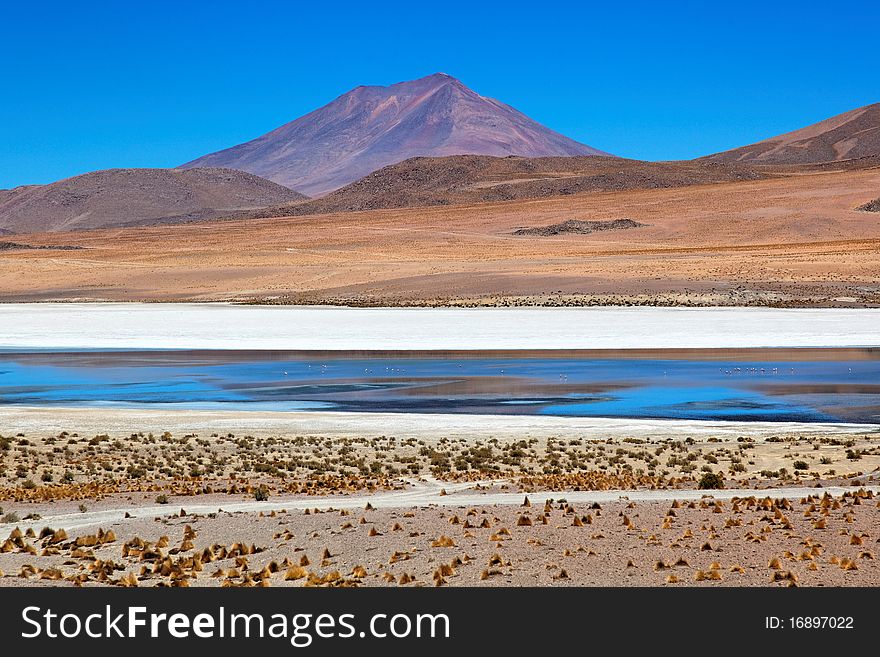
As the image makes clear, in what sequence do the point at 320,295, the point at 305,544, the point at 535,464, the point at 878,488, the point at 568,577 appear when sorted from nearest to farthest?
the point at 568,577, the point at 305,544, the point at 878,488, the point at 535,464, the point at 320,295

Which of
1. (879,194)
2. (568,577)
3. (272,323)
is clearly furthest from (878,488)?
(879,194)

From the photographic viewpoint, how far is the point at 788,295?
56406mm

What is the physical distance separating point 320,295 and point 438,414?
42.3m

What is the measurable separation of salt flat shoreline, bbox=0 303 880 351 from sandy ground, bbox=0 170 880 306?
616 cm

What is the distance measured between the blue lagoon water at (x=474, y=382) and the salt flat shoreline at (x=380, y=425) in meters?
1.05

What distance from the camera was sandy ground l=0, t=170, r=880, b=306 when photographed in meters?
61.8

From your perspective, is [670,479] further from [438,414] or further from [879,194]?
[879,194]

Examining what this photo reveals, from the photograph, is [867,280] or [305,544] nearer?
A: [305,544]

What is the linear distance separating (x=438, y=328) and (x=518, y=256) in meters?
44.0

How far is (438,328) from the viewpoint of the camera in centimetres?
4478

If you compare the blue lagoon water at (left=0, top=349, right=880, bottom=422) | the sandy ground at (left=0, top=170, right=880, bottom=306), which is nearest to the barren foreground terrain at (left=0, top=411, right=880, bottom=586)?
the blue lagoon water at (left=0, top=349, right=880, bottom=422)

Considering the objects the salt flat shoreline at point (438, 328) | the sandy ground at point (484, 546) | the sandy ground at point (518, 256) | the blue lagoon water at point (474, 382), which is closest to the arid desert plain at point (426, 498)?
the sandy ground at point (484, 546)

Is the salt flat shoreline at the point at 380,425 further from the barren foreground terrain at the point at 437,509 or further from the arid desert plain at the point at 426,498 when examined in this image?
the barren foreground terrain at the point at 437,509
